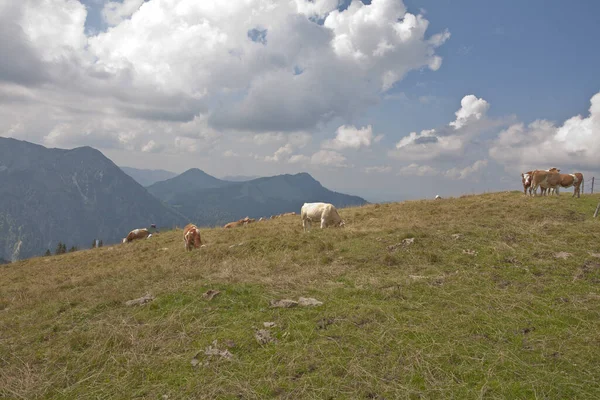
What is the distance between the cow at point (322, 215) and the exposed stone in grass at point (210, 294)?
11918 mm

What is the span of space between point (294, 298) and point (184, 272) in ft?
16.3

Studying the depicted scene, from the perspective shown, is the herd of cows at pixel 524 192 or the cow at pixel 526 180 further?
the cow at pixel 526 180

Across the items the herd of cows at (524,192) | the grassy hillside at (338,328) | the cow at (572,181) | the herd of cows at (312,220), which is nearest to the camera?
the grassy hillside at (338,328)

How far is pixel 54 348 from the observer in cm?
687

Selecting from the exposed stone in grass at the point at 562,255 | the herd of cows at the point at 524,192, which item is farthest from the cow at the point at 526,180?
the exposed stone in grass at the point at 562,255

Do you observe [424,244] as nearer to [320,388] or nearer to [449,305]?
[449,305]

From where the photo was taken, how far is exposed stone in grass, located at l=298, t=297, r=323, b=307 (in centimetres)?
787

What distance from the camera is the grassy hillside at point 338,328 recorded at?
Result: 16.9ft

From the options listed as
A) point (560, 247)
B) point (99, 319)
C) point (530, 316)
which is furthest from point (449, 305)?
point (99, 319)

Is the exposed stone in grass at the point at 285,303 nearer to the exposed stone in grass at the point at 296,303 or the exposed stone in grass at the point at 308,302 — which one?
the exposed stone in grass at the point at 296,303

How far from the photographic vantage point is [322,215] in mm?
20578

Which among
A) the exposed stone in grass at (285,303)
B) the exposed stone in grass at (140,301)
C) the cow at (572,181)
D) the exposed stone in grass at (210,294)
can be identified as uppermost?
the cow at (572,181)

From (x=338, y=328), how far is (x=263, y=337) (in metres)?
1.49

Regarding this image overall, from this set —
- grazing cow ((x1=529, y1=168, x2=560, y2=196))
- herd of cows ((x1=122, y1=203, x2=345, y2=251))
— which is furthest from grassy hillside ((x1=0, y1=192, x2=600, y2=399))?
grazing cow ((x1=529, y1=168, x2=560, y2=196))
